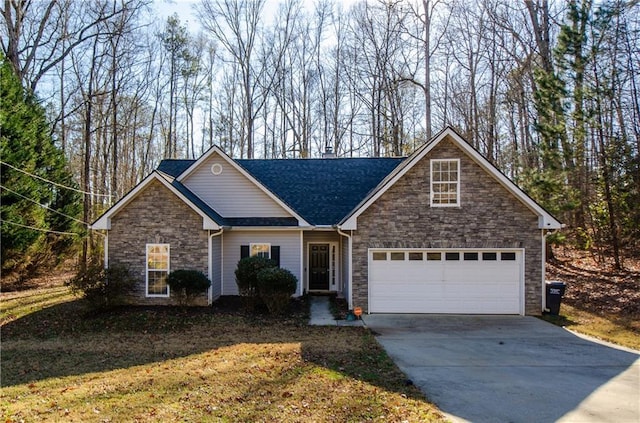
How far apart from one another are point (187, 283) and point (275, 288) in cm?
281

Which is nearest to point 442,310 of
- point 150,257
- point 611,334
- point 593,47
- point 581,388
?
point 611,334

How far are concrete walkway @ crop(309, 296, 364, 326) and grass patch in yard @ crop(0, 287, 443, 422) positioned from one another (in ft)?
1.49

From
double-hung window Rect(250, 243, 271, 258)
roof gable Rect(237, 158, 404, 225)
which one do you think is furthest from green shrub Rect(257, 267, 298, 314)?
roof gable Rect(237, 158, 404, 225)

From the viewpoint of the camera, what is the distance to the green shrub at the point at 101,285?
505 inches

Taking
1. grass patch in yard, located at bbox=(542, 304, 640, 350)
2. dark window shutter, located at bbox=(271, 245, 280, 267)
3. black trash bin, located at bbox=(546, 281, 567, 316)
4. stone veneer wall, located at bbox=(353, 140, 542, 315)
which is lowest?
grass patch in yard, located at bbox=(542, 304, 640, 350)

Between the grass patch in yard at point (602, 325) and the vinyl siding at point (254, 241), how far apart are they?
8.38 meters

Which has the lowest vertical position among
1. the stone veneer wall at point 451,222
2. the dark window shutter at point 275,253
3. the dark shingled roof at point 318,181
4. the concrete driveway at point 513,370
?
the concrete driveway at point 513,370

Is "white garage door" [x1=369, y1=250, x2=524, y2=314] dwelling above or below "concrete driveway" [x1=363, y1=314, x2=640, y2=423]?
above

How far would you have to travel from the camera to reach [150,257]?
1434 cm

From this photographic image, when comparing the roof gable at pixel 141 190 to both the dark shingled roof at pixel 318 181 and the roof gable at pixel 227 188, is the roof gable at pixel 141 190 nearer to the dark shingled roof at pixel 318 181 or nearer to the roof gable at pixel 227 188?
the dark shingled roof at pixel 318 181

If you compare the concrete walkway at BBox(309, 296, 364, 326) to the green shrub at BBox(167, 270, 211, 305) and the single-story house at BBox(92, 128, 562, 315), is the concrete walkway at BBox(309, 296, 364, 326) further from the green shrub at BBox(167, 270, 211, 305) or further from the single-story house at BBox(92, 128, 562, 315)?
the green shrub at BBox(167, 270, 211, 305)

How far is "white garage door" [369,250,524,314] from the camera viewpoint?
13.2 m

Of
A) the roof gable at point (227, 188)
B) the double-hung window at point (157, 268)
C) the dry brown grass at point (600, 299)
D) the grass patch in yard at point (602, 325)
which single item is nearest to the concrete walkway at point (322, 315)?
the roof gable at point (227, 188)

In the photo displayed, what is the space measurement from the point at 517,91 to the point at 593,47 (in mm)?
9231
